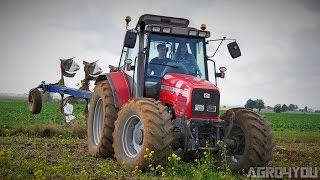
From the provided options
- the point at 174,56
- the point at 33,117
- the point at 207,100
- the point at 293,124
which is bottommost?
the point at 293,124

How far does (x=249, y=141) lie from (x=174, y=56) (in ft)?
7.26

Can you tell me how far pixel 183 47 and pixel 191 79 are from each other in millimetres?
921

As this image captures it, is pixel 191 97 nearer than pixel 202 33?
Yes

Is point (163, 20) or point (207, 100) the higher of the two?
point (163, 20)

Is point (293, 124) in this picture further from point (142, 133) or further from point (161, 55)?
point (142, 133)

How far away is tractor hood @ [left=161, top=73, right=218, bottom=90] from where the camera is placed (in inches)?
311

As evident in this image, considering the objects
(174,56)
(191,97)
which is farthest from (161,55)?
(191,97)

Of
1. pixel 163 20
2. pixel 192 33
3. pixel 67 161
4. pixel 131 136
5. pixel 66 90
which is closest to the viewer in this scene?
pixel 67 161

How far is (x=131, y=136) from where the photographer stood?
8250mm

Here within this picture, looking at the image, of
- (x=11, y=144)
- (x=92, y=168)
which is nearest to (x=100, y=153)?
(x=92, y=168)

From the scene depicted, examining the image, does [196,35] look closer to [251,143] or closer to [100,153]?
[251,143]

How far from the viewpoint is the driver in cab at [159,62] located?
339 inches

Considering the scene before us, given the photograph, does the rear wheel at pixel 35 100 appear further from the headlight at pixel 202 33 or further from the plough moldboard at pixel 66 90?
the headlight at pixel 202 33

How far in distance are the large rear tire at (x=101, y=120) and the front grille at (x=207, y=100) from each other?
2.09 metres
